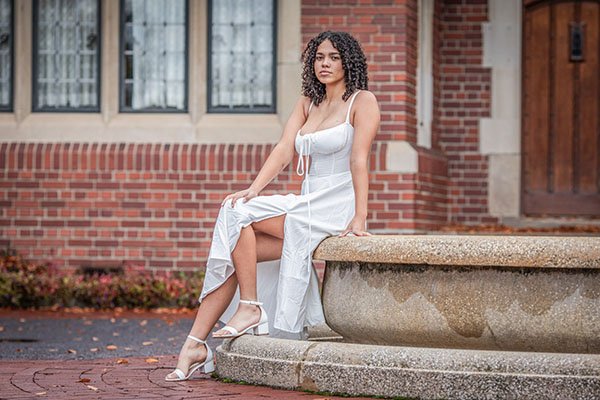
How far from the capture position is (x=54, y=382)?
630cm

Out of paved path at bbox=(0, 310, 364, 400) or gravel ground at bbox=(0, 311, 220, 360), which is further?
gravel ground at bbox=(0, 311, 220, 360)

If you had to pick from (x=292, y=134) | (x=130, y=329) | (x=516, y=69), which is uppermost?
(x=516, y=69)

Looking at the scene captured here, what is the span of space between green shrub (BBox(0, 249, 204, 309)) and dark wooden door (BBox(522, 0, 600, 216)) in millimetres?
3458

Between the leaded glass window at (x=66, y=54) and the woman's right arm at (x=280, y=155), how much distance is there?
17.8 ft

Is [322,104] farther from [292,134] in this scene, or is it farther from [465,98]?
[465,98]

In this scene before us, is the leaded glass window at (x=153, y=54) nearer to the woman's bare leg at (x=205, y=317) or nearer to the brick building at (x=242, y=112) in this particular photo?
the brick building at (x=242, y=112)

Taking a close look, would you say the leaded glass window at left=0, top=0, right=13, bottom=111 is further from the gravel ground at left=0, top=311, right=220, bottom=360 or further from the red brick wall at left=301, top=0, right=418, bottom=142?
the red brick wall at left=301, top=0, right=418, bottom=142

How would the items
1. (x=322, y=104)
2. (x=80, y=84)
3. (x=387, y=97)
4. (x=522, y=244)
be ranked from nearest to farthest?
1. (x=522, y=244)
2. (x=322, y=104)
3. (x=387, y=97)
4. (x=80, y=84)

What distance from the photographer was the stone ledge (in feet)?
17.6

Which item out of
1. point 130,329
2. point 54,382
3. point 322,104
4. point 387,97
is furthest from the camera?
point 387,97

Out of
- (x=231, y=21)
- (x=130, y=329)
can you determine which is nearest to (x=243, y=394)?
(x=130, y=329)

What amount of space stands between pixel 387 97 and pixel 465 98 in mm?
1283

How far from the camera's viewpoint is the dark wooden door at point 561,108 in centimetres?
1215

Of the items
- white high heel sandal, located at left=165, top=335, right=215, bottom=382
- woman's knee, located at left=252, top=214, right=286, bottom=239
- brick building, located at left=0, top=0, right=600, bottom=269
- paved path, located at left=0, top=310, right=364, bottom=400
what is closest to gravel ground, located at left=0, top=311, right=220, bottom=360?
paved path, located at left=0, top=310, right=364, bottom=400
